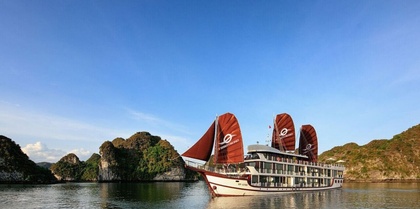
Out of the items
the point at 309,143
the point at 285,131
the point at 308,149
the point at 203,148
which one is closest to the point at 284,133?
the point at 285,131

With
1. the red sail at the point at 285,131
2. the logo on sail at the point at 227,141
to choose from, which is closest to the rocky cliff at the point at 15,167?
the logo on sail at the point at 227,141

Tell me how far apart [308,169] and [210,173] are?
1971 centimetres

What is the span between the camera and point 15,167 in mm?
94062

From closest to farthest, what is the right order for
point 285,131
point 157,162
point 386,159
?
point 285,131 < point 386,159 < point 157,162

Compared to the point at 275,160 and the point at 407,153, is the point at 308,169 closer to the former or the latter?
the point at 275,160

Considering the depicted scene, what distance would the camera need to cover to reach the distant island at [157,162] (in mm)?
105438

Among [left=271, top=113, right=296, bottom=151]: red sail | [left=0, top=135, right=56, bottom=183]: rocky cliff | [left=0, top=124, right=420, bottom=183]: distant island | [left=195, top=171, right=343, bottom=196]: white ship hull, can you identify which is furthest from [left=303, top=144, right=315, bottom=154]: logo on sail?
[left=0, top=135, right=56, bottom=183]: rocky cliff

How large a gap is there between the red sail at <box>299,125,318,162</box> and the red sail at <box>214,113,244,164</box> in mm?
23495

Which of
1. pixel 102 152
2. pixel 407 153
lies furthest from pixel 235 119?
pixel 407 153

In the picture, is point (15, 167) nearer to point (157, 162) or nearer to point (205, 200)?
point (157, 162)

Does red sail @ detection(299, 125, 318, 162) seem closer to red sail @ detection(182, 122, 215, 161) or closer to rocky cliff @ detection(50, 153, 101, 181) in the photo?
red sail @ detection(182, 122, 215, 161)

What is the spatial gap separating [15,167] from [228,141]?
84.9 meters

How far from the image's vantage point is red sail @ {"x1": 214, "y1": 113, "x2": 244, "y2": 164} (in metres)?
38.2

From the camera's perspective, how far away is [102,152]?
12444cm
